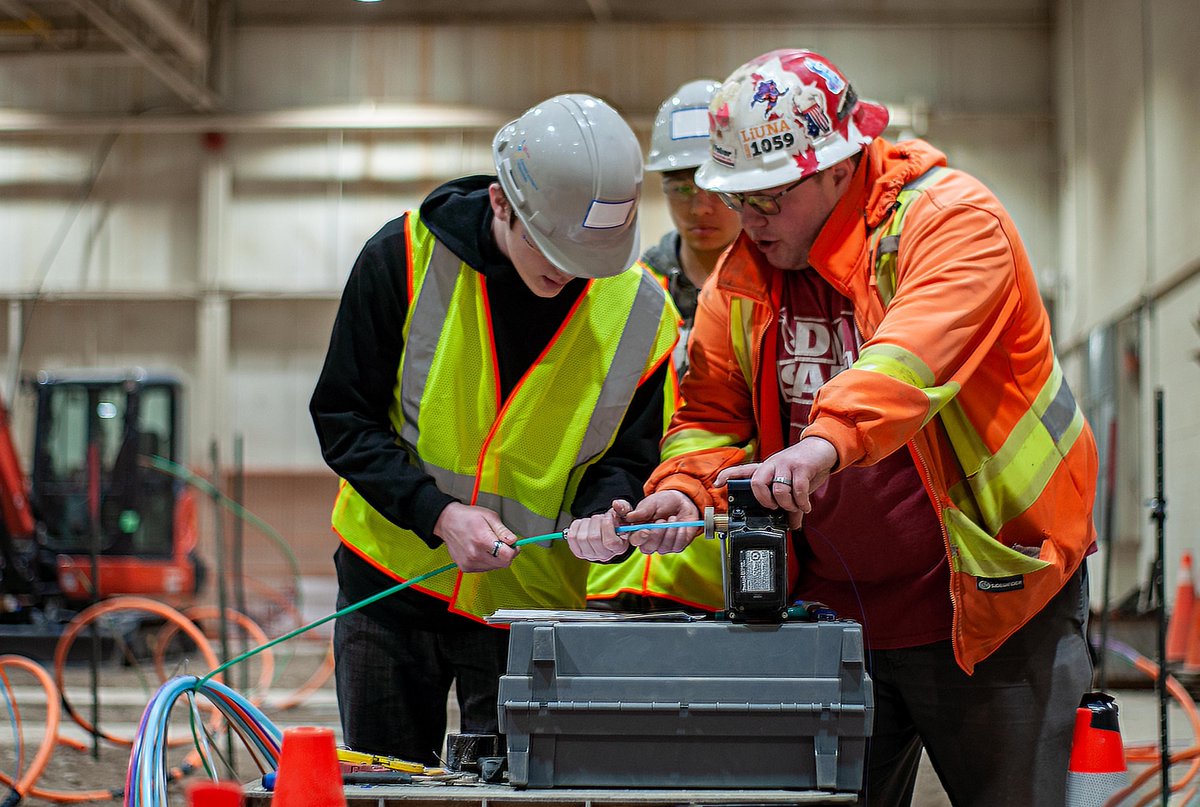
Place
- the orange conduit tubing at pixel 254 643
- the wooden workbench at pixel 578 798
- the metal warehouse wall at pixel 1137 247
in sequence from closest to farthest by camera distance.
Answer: the wooden workbench at pixel 578 798 < the orange conduit tubing at pixel 254 643 < the metal warehouse wall at pixel 1137 247

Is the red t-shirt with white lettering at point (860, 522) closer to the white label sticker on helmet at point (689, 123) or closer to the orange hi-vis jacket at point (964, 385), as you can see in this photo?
the orange hi-vis jacket at point (964, 385)

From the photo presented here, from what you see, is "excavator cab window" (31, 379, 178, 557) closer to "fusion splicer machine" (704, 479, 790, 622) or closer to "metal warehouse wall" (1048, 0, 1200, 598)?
"metal warehouse wall" (1048, 0, 1200, 598)

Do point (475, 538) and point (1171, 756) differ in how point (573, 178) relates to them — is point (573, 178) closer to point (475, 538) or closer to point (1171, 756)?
point (475, 538)

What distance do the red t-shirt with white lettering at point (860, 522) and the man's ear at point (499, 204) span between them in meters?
0.48

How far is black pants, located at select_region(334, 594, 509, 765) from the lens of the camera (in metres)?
2.16

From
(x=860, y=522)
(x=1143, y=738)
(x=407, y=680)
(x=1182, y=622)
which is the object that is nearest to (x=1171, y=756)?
(x=1143, y=738)

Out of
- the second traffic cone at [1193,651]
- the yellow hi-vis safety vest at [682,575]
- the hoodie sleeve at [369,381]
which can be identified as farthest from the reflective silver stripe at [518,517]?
the second traffic cone at [1193,651]

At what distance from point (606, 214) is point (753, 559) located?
28.7 inches

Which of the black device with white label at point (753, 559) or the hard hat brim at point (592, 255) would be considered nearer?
the black device with white label at point (753, 559)

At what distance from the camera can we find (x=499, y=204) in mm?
2162

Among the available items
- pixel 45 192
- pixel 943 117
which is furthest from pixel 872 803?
pixel 45 192

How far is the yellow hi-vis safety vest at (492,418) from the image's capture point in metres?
2.13

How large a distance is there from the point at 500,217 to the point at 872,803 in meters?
1.16

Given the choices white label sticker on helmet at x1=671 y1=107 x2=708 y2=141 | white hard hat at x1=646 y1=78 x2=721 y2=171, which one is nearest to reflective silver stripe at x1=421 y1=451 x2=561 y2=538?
white hard hat at x1=646 y1=78 x2=721 y2=171
